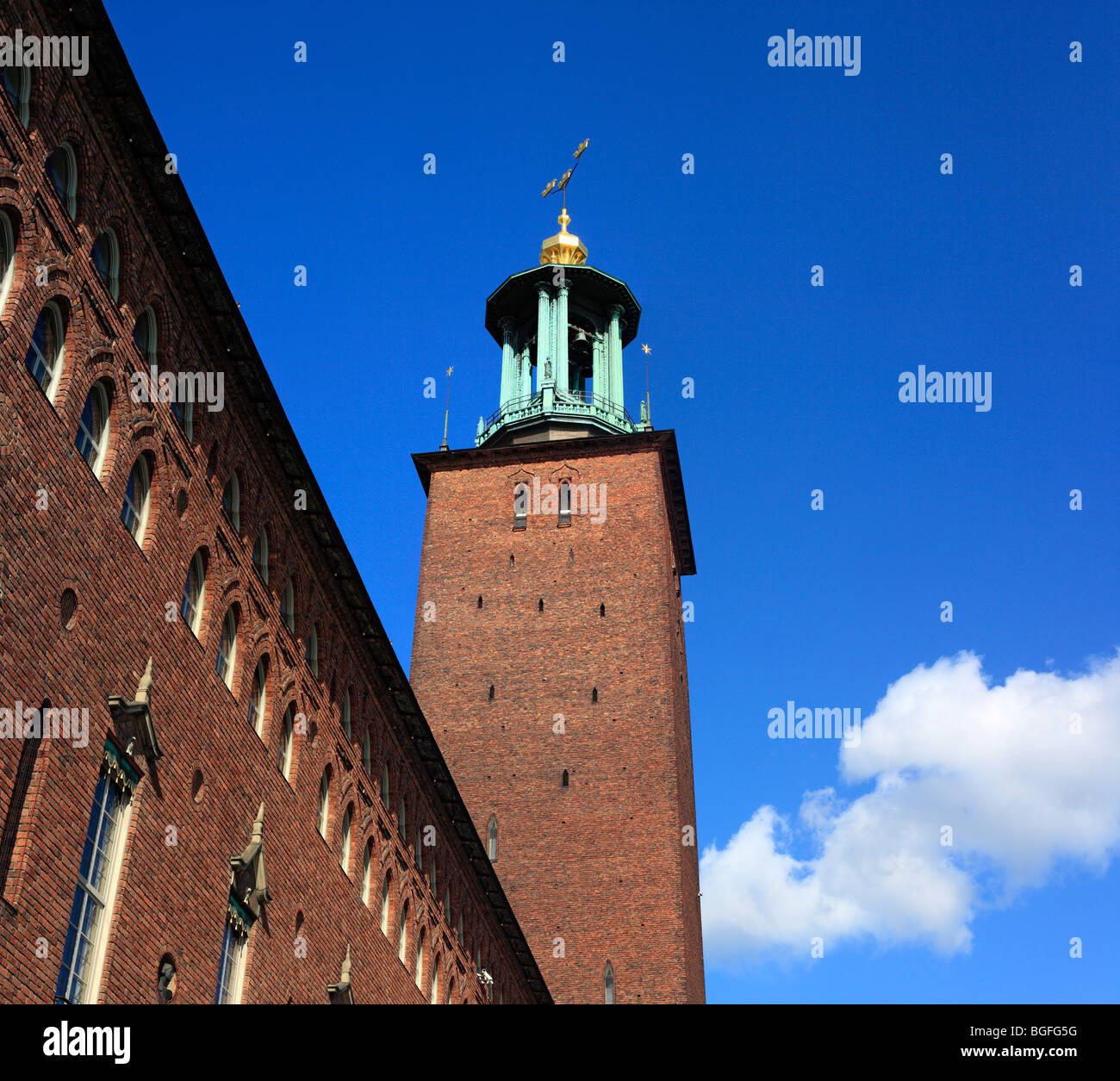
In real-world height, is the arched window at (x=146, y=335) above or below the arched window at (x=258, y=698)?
above

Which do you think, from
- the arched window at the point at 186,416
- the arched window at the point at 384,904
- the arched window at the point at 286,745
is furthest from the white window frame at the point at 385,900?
the arched window at the point at 186,416

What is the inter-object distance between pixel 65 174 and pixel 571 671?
88.6 feet

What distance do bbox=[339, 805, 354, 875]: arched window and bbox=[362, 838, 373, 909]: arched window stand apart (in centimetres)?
69

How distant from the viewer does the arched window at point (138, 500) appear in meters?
15.2

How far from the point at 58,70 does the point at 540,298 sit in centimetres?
3589

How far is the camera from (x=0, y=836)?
12055 mm

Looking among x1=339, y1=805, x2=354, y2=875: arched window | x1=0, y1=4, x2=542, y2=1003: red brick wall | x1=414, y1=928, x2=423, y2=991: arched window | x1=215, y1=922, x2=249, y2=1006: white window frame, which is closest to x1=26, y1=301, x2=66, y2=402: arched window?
x1=0, y1=4, x2=542, y2=1003: red brick wall

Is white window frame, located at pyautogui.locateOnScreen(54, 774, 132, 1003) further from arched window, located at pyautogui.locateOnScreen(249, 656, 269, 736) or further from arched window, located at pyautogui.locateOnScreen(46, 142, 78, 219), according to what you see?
arched window, located at pyautogui.locateOnScreen(46, 142, 78, 219)

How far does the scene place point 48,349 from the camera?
540 inches

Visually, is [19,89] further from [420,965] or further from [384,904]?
[420,965]

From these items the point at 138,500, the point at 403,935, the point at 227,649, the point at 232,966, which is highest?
the point at 138,500

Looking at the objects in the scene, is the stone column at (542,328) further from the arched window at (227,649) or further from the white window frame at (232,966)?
the white window frame at (232,966)

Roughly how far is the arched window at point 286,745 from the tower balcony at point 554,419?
1044 inches

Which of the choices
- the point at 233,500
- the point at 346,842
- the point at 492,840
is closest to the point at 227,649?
the point at 233,500
